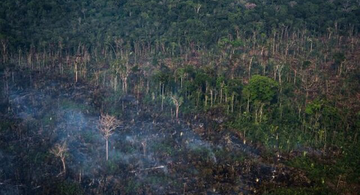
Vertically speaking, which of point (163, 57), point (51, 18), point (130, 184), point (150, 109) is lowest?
point (130, 184)

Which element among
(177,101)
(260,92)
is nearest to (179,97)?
(177,101)

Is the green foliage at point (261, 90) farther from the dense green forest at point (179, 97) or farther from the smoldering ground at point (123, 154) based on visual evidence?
the smoldering ground at point (123, 154)

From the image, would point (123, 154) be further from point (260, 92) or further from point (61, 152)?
point (260, 92)

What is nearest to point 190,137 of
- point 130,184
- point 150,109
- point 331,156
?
point 150,109

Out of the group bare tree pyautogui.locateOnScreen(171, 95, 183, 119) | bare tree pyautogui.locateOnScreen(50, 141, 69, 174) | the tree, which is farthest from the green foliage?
bare tree pyautogui.locateOnScreen(50, 141, 69, 174)

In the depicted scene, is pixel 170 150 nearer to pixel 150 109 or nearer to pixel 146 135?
pixel 146 135
